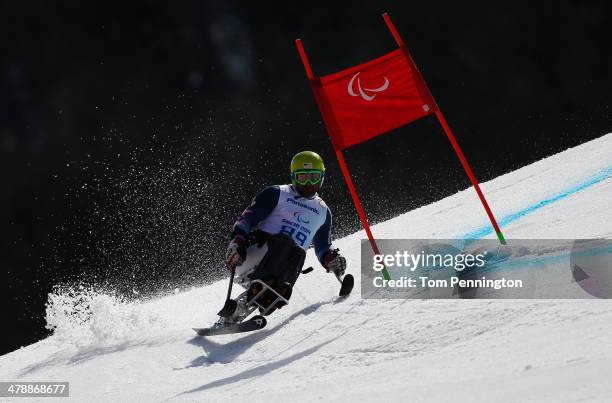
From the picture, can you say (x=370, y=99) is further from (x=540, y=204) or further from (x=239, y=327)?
(x=540, y=204)

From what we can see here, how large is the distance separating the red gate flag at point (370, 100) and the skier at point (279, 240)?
46cm

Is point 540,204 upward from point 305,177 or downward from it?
downward

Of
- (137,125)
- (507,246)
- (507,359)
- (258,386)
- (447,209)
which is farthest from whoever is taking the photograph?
(137,125)

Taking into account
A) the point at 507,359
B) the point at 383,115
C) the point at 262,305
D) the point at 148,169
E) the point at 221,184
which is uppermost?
the point at 148,169

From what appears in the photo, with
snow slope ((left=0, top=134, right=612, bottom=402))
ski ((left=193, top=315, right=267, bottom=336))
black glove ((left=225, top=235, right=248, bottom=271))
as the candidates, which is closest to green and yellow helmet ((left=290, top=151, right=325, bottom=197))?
black glove ((left=225, top=235, right=248, bottom=271))

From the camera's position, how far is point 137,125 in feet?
65.1

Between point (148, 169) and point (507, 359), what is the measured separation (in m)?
19.8

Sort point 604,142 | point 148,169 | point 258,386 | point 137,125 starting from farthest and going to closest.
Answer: point 148,169
point 137,125
point 604,142
point 258,386

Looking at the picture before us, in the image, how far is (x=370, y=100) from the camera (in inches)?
221

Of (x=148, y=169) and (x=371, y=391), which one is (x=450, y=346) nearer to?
(x=371, y=391)

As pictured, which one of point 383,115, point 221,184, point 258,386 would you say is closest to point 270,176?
point 221,184

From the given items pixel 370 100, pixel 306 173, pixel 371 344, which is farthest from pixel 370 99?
pixel 371 344

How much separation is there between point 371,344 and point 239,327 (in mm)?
1589

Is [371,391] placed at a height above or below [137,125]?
below
